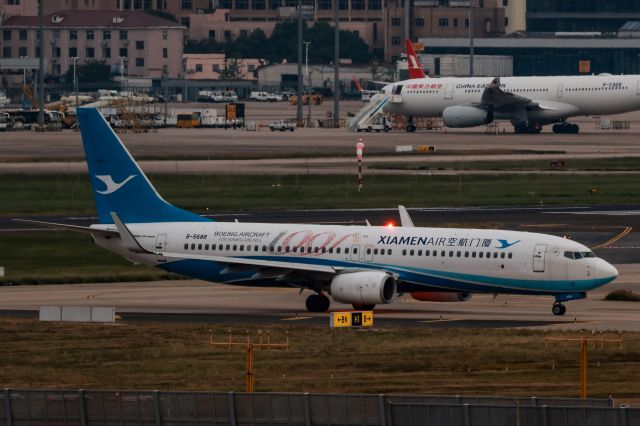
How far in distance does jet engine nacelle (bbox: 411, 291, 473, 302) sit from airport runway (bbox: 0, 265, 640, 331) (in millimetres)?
472

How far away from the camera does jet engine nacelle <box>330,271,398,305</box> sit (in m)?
56.8

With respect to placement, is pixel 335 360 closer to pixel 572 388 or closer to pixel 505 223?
pixel 572 388

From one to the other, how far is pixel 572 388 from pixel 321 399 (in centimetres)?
1406

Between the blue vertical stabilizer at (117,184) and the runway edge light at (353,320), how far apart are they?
10.0m

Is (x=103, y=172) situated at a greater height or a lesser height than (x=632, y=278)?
greater

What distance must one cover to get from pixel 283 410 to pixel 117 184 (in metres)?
34.4

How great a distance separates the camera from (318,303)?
59.0 meters

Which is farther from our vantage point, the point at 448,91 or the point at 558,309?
the point at 448,91

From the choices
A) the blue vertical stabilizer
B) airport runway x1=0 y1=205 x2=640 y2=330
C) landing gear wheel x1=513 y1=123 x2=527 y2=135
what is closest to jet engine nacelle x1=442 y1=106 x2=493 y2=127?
landing gear wheel x1=513 y1=123 x2=527 y2=135

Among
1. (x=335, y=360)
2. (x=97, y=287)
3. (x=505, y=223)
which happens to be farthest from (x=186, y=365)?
(x=505, y=223)

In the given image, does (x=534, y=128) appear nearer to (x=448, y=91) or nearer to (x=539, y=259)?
(x=448, y=91)

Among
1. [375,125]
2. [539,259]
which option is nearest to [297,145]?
[375,125]

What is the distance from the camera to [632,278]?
2697 inches

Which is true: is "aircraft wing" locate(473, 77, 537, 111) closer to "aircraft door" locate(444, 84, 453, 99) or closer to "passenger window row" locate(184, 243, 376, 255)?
"aircraft door" locate(444, 84, 453, 99)
